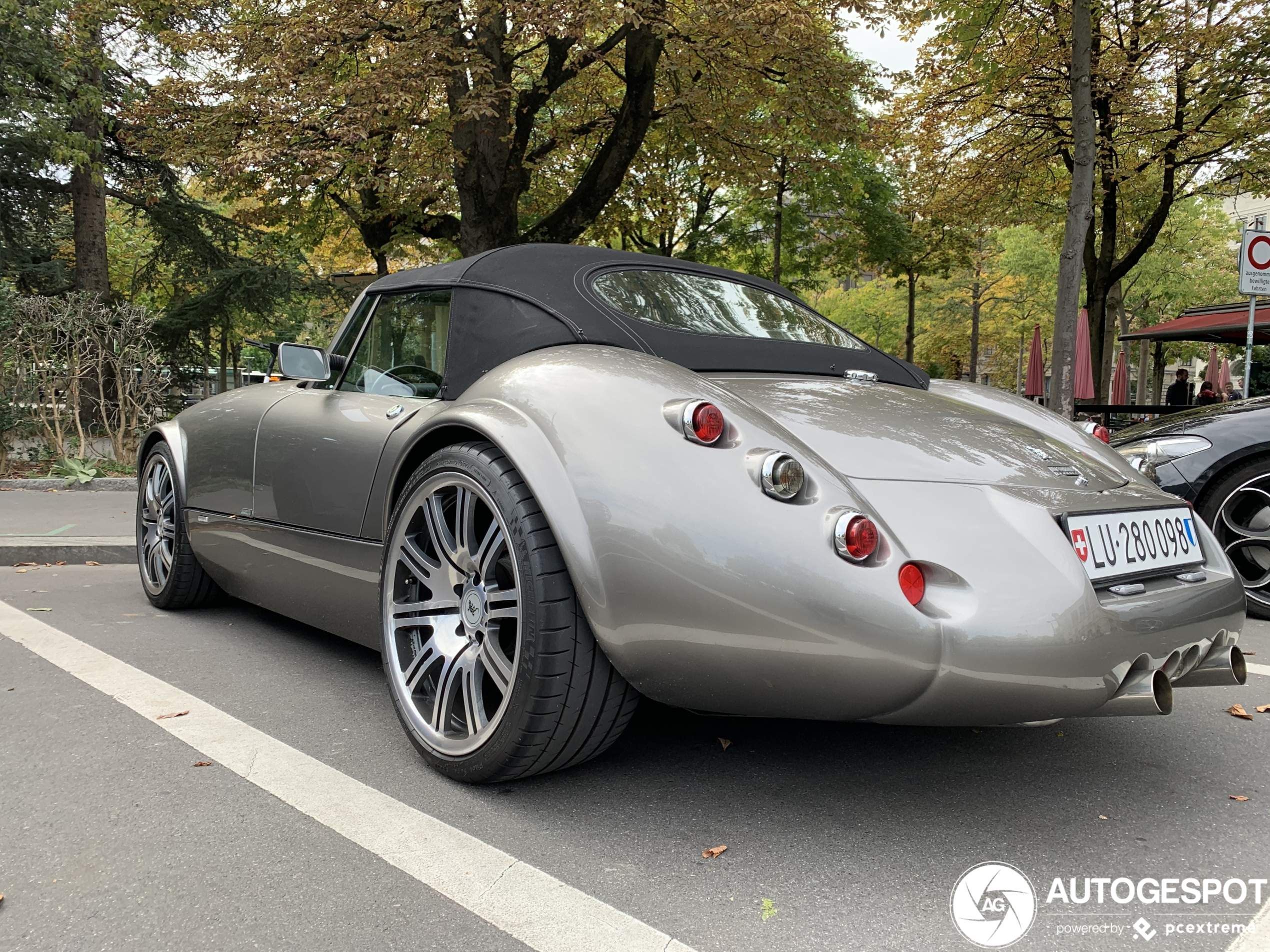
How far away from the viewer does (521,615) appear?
2381 mm

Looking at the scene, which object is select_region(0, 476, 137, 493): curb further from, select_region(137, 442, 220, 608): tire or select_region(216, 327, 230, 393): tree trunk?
select_region(216, 327, 230, 393): tree trunk

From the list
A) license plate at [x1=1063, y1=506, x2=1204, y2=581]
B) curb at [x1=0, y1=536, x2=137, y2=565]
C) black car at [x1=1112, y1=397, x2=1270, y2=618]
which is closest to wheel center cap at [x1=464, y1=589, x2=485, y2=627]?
license plate at [x1=1063, y1=506, x2=1204, y2=581]

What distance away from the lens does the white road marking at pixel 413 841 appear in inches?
74.9

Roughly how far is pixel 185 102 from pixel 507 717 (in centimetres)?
1348

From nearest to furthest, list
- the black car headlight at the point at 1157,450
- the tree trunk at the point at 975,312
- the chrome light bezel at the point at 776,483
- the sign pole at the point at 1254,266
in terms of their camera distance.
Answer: the chrome light bezel at the point at 776,483 → the black car headlight at the point at 1157,450 → the sign pole at the point at 1254,266 → the tree trunk at the point at 975,312

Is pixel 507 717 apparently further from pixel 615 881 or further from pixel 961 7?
pixel 961 7

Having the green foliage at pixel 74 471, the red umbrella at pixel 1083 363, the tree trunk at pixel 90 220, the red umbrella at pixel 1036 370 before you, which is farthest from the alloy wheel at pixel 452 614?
the red umbrella at pixel 1036 370

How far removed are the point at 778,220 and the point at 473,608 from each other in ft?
59.6

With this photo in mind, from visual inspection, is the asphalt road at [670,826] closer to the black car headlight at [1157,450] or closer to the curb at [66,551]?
the black car headlight at [1157,450]

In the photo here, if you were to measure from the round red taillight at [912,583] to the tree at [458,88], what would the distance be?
9110 mm

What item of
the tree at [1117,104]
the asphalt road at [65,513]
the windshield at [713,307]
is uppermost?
the tree at [1117,104]

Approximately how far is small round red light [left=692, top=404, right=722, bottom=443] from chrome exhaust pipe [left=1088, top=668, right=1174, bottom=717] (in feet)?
3.34

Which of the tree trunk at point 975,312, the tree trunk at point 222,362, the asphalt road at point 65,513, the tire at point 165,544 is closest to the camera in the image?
the tire at point 165,544

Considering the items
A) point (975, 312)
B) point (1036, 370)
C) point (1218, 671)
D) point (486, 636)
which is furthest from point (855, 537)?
point (975, 312)
